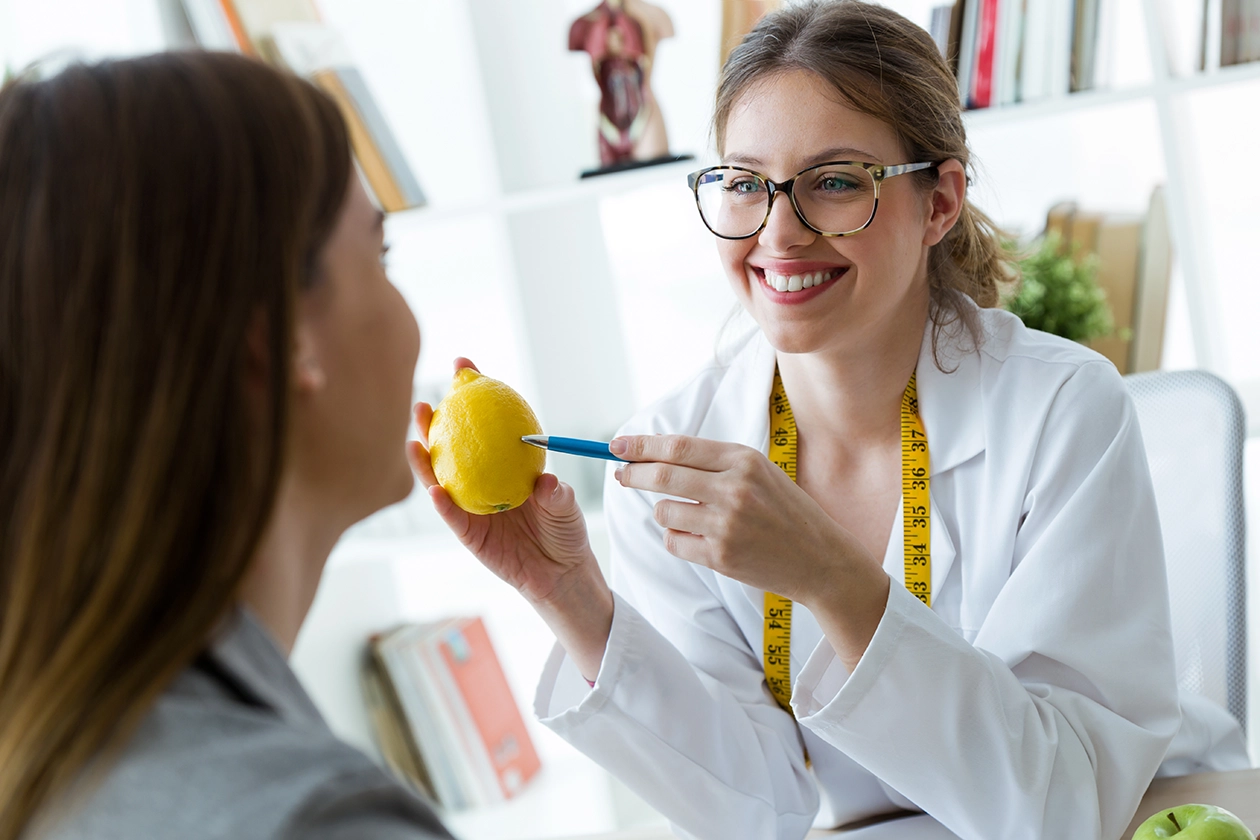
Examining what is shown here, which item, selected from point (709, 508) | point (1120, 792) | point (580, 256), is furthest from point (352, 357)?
point (580, 256)

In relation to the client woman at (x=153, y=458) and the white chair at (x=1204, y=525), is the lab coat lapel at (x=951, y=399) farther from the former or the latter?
the client woman at (x=153, y=458)

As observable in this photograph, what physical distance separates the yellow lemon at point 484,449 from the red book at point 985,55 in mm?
1508

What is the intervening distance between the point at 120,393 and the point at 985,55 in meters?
2.01

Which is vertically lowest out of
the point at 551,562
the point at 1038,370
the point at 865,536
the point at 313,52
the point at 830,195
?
the point at 865,536

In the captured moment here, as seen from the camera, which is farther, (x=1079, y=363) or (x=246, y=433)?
(x=1079, y=363)

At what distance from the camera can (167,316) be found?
63cm

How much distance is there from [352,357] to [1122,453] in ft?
3.05

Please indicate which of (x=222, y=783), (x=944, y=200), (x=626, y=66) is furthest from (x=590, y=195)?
(x=222, y=783)

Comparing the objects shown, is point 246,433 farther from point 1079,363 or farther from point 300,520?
point 1079,363

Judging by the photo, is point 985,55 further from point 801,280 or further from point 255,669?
point 255,669

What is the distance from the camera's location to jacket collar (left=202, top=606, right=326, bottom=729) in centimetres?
64

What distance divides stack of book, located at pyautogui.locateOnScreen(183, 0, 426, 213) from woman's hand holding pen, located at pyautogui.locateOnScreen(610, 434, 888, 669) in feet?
4.74

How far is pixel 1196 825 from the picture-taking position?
2.70 ft

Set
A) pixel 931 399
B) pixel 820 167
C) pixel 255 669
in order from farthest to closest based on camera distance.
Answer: pixel 931 399 < pixel 820 167 < pixel 255 669
